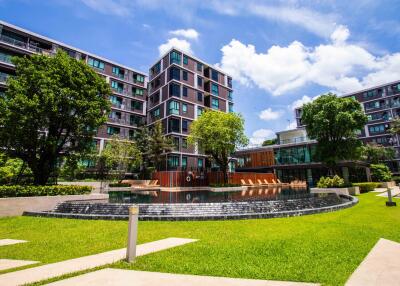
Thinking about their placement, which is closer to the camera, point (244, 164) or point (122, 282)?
point (122, 282)

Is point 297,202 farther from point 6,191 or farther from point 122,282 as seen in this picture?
point 6,191

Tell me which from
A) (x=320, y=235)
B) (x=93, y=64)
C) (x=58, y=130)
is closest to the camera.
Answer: (x=320, y=235)

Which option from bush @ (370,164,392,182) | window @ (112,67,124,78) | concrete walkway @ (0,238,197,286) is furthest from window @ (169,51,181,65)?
concrete walkway @ (0,238,197,286)

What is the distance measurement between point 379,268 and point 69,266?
240 inches

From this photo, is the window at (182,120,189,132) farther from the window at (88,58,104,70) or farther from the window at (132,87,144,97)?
the window at (88,58,104,70)

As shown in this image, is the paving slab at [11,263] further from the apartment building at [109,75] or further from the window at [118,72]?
the window at [118,72]

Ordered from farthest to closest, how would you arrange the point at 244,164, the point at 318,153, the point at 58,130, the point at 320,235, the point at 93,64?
the point at 244,164 < the point at 93,64 < the point at 318,153 < the point at 58,130 < the point at 320,235

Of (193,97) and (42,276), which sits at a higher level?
(193,97)

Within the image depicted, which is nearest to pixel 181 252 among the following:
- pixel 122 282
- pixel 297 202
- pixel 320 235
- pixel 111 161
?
pixel 122 282

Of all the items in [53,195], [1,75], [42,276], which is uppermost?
[1,75]

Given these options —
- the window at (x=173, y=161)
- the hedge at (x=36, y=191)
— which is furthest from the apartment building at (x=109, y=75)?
the hedge at (x=36, y=191)

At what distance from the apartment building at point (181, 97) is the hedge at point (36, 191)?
22711mm

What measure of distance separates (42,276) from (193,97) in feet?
135

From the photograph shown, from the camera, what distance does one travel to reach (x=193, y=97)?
44.2 m
